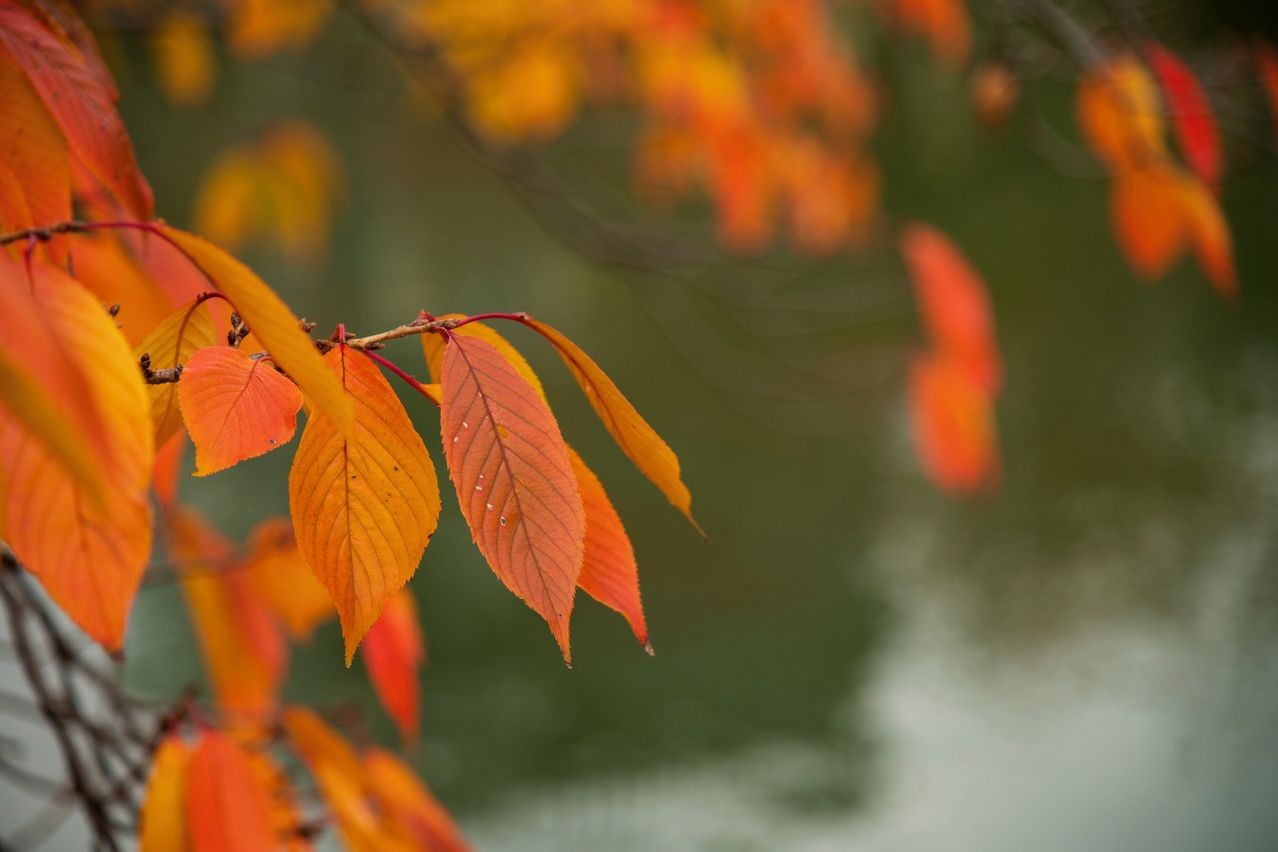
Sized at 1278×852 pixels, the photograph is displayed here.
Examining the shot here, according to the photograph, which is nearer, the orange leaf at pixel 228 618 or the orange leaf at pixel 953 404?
the orange leaf at pixel 228 618

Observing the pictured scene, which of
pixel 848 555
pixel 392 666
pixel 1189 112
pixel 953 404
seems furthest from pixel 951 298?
pixel 848 555

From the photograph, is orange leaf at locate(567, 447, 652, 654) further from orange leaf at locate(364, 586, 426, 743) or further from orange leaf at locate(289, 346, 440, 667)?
orange leaf at locate(364, 586, 426, 743)

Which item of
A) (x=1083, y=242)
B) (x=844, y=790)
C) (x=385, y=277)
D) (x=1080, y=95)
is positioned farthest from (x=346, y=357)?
(x=1083, y=242)

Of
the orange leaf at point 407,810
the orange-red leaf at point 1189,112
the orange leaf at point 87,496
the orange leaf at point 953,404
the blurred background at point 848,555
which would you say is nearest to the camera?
the orange leaf at point 87,496

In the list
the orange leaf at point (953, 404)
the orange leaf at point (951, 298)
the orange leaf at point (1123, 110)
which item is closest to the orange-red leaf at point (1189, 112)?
the orange leaf at point (1123, 110)

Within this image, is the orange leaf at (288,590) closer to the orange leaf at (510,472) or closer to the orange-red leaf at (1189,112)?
the orange leaf at (510,472)

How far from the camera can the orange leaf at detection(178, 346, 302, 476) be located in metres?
0.32

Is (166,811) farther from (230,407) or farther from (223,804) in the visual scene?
(230,407)

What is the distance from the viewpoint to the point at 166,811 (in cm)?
51

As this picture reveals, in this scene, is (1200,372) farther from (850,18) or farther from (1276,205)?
(850,18)

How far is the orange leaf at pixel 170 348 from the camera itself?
0.37 metres

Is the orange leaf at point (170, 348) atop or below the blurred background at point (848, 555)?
below

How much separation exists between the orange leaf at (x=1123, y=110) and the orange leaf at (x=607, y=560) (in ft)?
2.43

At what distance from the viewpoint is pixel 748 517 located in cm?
421
